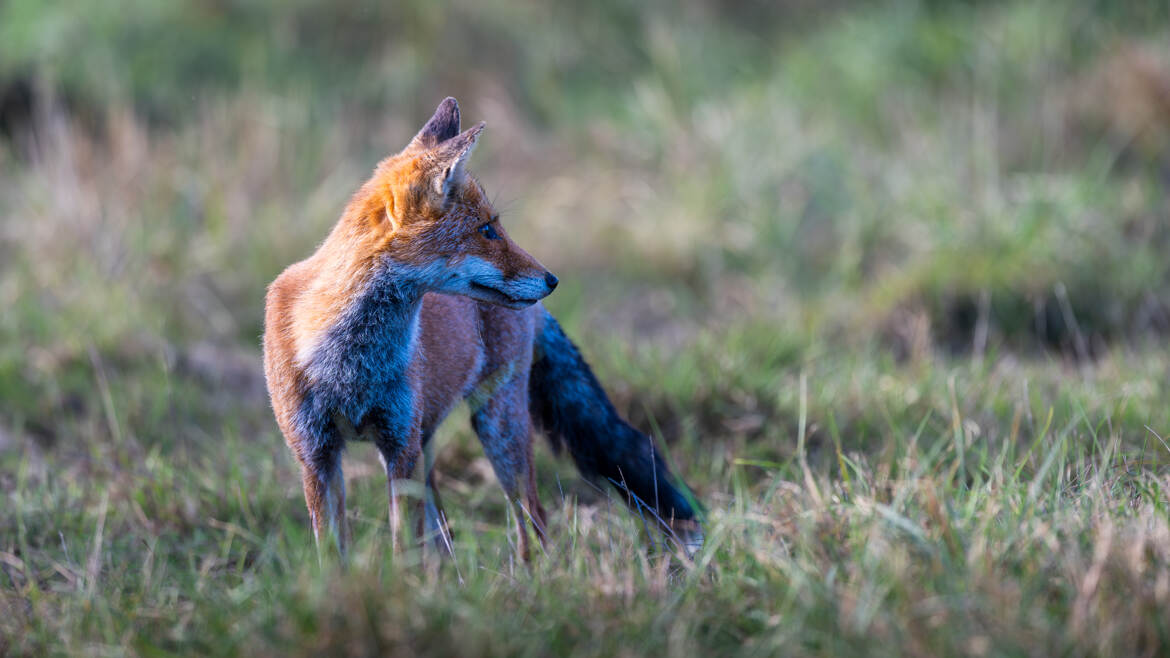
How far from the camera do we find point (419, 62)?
32.6 feet

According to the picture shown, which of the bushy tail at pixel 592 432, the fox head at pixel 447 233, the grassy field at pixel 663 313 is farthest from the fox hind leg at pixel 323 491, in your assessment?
the bushy tail at pixel 592 432

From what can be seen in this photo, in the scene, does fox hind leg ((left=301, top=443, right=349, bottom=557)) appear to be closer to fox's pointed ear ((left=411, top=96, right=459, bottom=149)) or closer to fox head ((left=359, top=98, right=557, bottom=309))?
fox head ((left=359, top=98, right=557, bottom=309))

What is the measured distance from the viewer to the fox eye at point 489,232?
3.53 metres

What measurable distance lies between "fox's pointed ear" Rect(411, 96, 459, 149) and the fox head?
28cm

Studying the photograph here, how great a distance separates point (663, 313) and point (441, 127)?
12.6ft

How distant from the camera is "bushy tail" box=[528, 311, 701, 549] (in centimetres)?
412

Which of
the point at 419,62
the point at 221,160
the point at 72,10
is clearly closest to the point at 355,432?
the point at 221,160

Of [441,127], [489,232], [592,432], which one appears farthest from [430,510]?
[441,127]

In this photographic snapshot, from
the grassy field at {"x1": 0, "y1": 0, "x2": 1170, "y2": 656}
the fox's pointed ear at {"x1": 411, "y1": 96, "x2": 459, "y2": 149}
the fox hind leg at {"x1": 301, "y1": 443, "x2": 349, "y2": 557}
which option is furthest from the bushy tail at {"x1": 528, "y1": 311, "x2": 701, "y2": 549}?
the fox hind leg at {"x1": 301, "y1": 443, "x2": 349, "y2": 557}

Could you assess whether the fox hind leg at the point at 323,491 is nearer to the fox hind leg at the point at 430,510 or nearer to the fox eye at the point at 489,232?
the fox hind leg at the point at 430,510

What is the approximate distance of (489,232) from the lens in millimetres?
3553

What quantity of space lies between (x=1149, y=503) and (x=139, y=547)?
3.44 meters

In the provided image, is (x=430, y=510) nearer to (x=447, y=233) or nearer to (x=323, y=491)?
(x=323, y=491)

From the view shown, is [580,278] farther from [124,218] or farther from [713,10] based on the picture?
[713,10]
